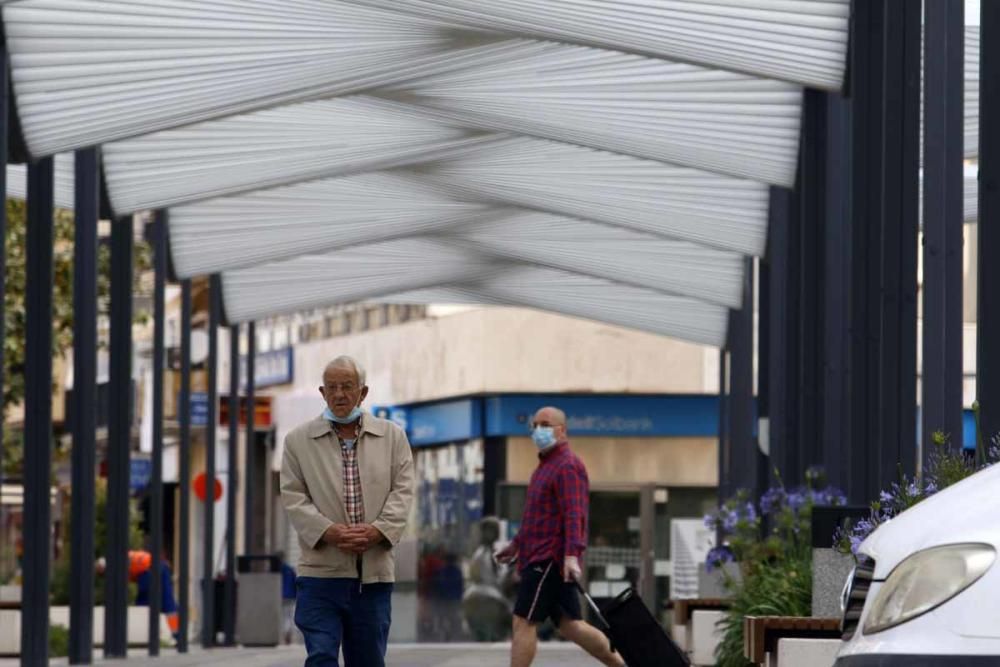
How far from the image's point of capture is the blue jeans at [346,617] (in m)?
10.1

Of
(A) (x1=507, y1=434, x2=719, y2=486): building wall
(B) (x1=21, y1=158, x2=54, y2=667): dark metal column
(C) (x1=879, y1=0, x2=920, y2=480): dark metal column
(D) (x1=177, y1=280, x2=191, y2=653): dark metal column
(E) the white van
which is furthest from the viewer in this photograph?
(A) (x1=507, y1=434, x2=719, y2=486): building wall

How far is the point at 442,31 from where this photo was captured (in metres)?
19.7

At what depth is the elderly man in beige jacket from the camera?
10086 millimetres

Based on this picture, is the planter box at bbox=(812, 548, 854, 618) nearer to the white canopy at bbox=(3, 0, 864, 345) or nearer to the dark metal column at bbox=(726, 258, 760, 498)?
the white canopy at bbox=(3, 0, 864, 345)

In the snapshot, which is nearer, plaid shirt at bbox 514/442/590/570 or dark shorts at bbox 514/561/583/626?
plaid shirt at bbox 514/442/590/570

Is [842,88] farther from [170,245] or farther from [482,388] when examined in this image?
[482,388]

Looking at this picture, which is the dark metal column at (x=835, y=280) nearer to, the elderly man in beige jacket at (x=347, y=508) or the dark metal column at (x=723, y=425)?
the elderly man in beige jacket at (x=347, y=508)

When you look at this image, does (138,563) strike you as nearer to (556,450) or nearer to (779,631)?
(556,450)

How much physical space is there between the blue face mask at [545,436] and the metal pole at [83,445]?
748cm

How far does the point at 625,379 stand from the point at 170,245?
16052 millimetres

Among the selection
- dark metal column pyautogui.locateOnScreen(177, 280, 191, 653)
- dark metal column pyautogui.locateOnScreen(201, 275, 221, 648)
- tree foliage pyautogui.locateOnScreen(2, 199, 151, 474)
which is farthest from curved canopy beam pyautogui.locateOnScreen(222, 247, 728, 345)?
dark metal column pyautogui.locateOnScreen(177, 280, 191, 653)

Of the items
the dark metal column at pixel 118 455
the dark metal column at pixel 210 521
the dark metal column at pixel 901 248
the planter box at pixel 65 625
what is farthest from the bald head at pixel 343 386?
the dark metal column at pixel 210 521

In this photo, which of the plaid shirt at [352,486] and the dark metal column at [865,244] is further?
the dark metal column at [865,244]

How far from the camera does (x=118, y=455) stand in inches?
925
